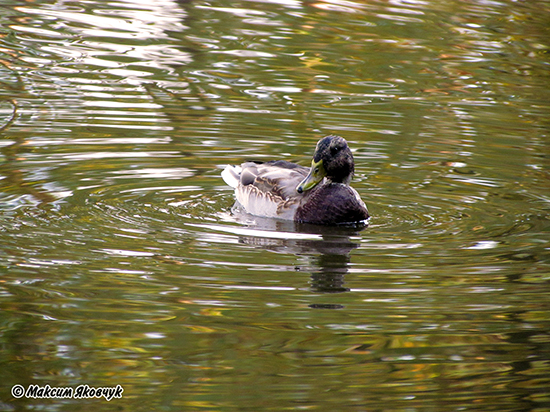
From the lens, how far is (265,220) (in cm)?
959

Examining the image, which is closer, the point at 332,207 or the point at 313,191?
the point at 332,207

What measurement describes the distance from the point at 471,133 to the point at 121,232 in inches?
235

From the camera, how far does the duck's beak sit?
9.41m

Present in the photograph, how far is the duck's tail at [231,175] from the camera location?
10.3 metres

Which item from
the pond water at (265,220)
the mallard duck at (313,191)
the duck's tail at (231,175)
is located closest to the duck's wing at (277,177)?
the mallard duck at (313,191)

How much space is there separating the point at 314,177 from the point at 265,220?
664mm

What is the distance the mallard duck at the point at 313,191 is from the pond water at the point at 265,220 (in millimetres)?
240

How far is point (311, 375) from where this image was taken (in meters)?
5.62

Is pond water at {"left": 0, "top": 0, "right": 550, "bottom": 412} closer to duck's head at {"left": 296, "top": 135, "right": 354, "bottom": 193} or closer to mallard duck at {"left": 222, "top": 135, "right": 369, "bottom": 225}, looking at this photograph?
mallard duck at {"left": 222, "top": 135, "right": 369, "bottom": 225}

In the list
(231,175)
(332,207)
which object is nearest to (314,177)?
(332,207)

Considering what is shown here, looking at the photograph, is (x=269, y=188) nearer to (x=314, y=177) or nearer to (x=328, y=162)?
(x=314, y=177)

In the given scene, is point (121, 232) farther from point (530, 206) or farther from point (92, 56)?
point (92, 56)

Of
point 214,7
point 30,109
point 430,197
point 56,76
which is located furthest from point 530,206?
point 214,7

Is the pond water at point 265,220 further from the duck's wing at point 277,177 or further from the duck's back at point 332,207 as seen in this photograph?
the duck's wing at point 277,177
